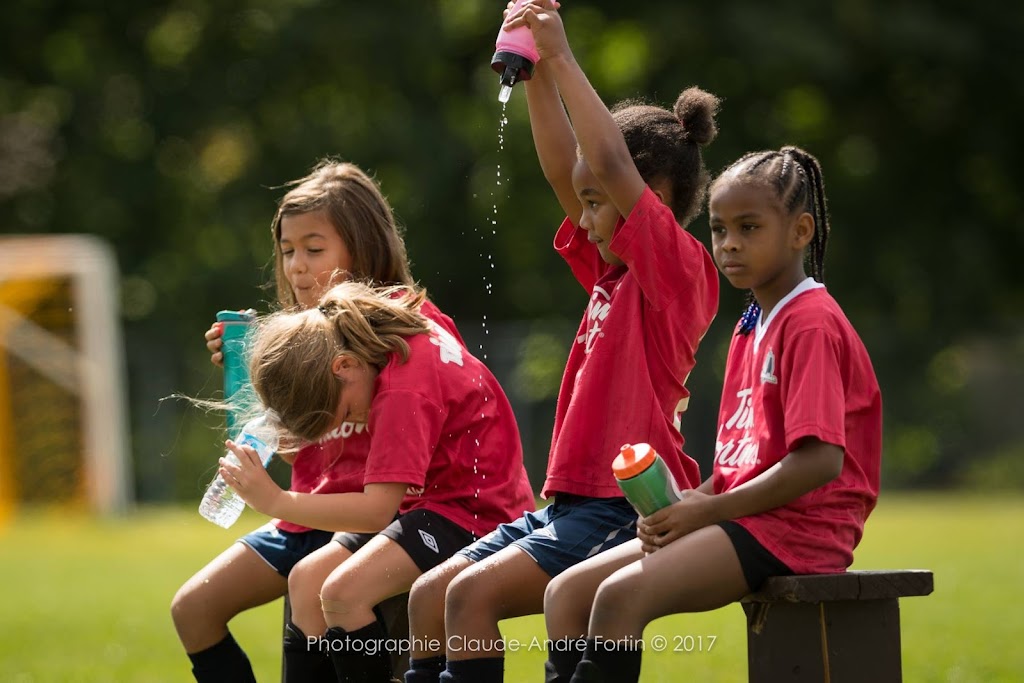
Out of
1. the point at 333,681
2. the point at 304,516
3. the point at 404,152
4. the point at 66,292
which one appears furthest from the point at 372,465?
the point at 404,152

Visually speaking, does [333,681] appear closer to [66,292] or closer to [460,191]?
[66,292]

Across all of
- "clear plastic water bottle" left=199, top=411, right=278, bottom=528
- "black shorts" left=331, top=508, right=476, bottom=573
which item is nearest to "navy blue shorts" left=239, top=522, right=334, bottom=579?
"clear plastic water bottle" left=199, top=411, right=278, bottom=528

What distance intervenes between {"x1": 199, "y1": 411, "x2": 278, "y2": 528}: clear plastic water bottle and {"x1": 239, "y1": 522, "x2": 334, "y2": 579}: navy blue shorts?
0.62ft

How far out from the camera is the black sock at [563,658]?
344 cm

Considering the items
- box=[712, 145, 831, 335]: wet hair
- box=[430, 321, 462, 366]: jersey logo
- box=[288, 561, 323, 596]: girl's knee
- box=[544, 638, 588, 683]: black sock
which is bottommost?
box=[544, 638, 588, 683]: black sock

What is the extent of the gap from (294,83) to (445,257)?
3.83 metres

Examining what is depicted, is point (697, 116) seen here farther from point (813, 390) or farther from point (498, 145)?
point (498, 145)

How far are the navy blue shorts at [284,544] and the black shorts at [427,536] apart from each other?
11.9 inches

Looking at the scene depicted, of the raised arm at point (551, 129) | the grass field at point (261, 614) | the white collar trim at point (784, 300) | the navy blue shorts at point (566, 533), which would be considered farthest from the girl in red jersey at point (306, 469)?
the grass field at point (261, 614)

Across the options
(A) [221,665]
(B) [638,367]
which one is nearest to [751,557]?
(B) [638,367]

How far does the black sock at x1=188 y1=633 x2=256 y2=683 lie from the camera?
14.1 feet

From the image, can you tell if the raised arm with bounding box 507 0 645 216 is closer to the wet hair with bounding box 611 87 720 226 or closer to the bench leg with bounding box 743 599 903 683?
the wet hair with bounding box 611 87 720 226

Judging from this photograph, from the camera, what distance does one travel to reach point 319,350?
4.01 metres

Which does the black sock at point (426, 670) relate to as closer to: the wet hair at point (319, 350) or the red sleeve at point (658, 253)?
→ the wet hair at point (319, 350)
